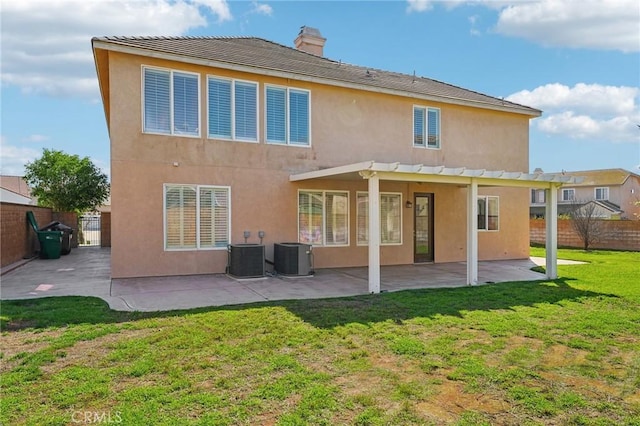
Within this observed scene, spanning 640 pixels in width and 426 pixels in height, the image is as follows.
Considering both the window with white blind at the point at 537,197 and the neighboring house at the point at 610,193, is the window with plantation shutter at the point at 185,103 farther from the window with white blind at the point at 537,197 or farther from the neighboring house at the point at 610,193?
the window with white blind at the point at 537,197

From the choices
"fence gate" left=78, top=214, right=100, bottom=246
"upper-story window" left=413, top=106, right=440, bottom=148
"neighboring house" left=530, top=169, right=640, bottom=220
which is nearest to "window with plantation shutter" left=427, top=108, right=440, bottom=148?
"upper-story window" left=413, top=106, right=440, bottom=148

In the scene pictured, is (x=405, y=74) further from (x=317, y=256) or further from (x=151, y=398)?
(x=151, y=398)

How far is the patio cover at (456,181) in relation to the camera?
359 inches

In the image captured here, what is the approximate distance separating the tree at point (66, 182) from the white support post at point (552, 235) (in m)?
21.6

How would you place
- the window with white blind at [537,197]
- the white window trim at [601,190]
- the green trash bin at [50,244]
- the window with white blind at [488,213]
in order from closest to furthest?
the green trash bin at [50,244], the window with white blind at [488,213], the white window trim at [601,190], the window with white blind at [537,197]

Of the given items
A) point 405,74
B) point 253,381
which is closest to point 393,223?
point 405,74

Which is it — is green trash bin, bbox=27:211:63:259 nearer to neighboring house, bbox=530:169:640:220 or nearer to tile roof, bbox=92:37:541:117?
tile roof, bbox=92:37:541:117

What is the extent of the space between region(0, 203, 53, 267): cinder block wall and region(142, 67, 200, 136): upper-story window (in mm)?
5382

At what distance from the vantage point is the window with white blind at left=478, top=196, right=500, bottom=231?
15.9m

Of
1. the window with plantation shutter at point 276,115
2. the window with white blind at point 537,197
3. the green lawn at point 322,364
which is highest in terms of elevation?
the window with plantation shutter at point 276,115

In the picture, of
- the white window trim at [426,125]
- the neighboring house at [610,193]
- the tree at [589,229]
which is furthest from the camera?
the neighboring house at [610,193]

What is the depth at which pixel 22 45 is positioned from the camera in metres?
11.4


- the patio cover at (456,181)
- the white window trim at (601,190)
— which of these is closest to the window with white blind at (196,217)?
the patio cover at (456,181)

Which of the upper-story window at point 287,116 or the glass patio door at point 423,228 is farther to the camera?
the glass patio door at point 423,228
